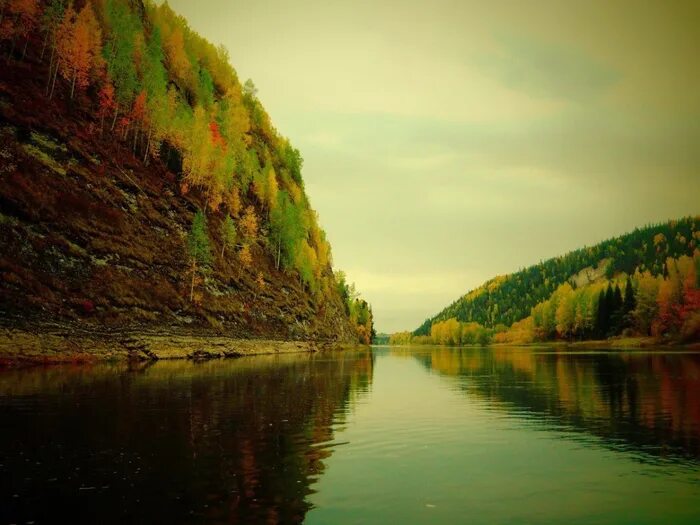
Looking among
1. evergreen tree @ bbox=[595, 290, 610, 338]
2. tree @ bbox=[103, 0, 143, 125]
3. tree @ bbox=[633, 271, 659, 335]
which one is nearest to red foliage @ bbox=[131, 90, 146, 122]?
tree @ bbox=[103, 0, 143, 125]

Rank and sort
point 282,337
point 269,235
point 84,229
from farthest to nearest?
point 269,235 < point 282,337 < point 84,229

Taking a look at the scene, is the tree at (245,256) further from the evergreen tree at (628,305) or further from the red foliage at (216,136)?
the evergreen tree at (628,305)

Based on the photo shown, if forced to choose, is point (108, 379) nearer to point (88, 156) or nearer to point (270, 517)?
point (270, 517)

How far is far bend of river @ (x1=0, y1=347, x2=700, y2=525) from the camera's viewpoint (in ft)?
35.3

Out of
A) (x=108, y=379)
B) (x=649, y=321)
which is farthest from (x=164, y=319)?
(x=649, y=321)

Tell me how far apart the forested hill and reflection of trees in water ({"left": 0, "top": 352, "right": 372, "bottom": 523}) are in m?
26.2

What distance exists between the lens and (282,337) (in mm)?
94062

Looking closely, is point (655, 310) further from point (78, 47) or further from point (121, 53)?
point (78, 47)

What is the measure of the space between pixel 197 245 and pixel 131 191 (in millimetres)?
11667

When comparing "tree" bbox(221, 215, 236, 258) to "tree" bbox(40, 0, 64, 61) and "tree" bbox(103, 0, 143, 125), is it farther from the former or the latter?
"tree" bbox(40, 0, 64, 61)

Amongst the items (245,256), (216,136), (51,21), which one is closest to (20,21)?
(51,21)

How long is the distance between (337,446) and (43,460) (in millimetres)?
8530

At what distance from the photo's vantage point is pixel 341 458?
15.6m

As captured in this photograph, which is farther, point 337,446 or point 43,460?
point 337,446
